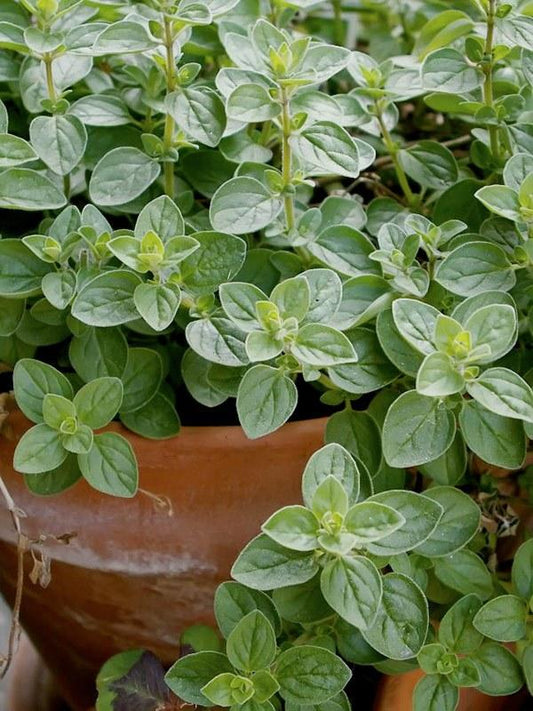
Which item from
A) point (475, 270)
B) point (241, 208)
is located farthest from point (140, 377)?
point (475, 270)

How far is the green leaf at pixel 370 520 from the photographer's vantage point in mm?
535

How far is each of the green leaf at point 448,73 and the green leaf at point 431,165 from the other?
8 centimetres

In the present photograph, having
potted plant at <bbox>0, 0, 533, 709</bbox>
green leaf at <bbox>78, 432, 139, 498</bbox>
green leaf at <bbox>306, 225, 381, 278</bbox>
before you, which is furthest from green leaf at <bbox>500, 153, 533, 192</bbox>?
green leaf at <bbox>78, 432, 139, 498</bbox>

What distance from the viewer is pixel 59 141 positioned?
0.67m

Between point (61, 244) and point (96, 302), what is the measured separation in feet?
0.20

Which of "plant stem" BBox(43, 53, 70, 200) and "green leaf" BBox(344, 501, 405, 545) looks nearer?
"green leaf" BBox(344, 501, 405, 545)

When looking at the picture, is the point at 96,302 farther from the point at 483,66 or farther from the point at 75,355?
the point at 483,66

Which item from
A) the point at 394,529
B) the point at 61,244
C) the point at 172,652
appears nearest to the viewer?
the point at 394,529

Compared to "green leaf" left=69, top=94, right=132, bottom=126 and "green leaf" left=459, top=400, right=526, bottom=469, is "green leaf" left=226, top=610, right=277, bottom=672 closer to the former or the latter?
"green leaf" left=459, top=400, right=526, bottom=469

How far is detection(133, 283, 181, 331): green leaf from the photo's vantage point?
58 cm

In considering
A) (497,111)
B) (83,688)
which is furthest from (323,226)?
(83,688)

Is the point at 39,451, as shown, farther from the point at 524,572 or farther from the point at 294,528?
the point at 524,572

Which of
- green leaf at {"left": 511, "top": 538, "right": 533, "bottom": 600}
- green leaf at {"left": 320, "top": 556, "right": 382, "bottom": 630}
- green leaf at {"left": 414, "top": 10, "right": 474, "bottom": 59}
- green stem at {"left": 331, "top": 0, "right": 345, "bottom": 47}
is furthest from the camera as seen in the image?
green stem at {"left": 331, "top": 0, "right": 345, "bottom": 47}

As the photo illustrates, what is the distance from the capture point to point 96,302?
0.61 meters
